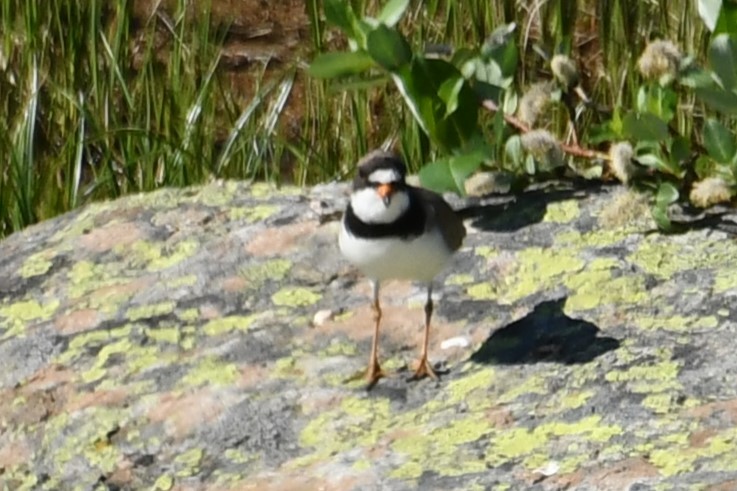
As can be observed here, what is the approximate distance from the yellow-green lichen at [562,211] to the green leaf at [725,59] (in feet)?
1.53

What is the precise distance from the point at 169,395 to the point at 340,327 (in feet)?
1.48

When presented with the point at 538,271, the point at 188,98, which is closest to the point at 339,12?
the point at 538,271

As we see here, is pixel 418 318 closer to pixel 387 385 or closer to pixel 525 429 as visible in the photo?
pixel 387 385

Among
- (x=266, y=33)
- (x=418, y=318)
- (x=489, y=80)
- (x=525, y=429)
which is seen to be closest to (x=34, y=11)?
(x=266, y=33)

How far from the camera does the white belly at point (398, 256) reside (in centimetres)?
296

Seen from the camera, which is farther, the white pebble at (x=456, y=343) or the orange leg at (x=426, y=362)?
the white pebble at (x=456, y=343)

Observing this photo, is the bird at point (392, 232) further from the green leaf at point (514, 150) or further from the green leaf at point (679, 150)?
the green leaf at point (679, 150)

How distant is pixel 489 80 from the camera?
353 centimetres

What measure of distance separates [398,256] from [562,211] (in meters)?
0.56

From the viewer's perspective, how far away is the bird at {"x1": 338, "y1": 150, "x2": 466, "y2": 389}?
9.73 ft

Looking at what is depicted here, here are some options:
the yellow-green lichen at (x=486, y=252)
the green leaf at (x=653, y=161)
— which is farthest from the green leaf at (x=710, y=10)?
the yellow-green lichen at (x=486, y=252)

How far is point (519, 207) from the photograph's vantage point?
3.40 meters

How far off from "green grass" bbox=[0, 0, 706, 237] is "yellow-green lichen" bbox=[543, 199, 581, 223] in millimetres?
906

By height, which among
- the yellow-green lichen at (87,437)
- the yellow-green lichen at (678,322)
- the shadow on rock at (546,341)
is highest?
the yellow-green lichen at (678,322)
